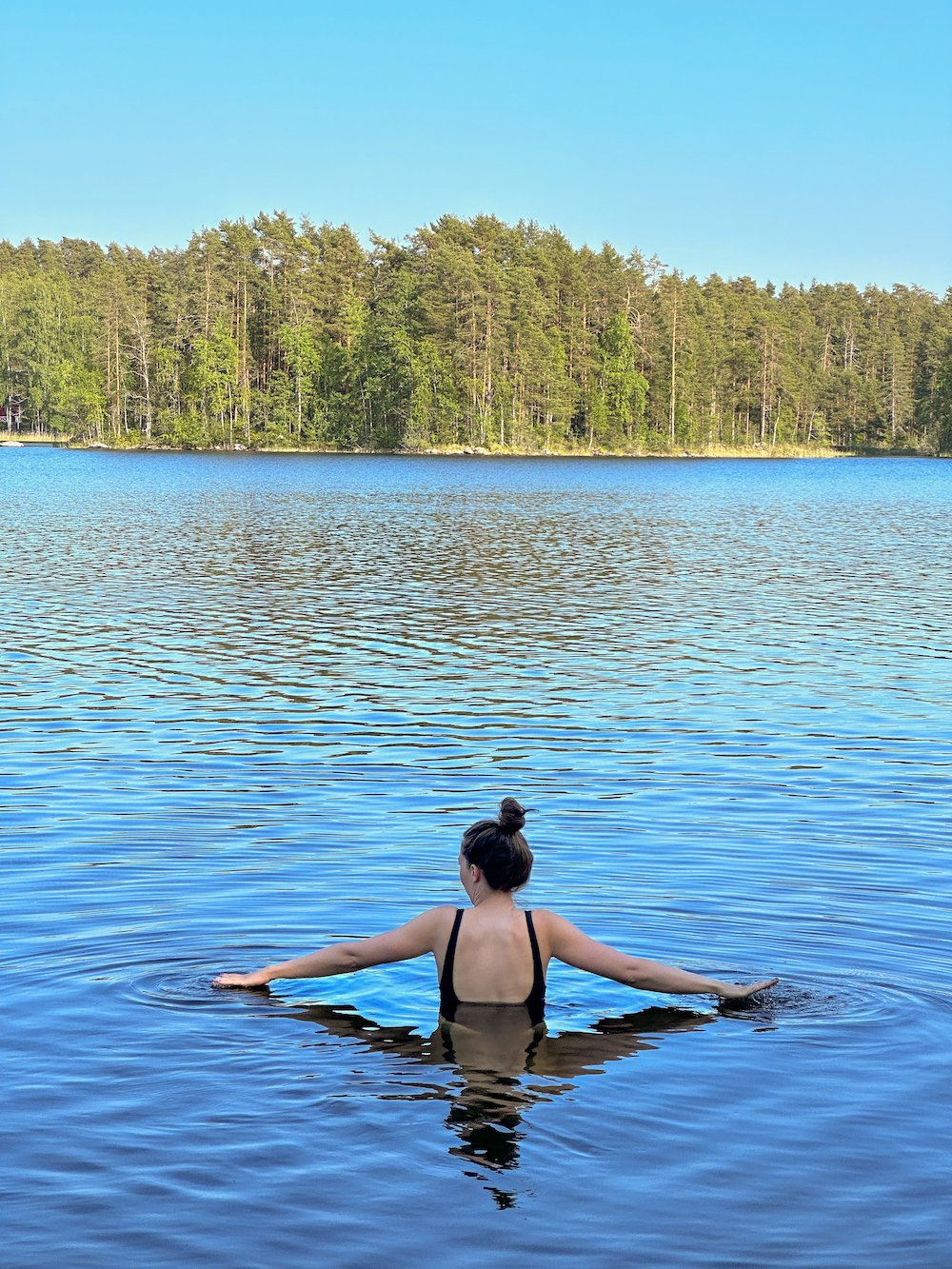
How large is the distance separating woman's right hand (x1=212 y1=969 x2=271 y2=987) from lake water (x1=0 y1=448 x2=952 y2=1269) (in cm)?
11

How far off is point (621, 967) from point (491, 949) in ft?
2.50

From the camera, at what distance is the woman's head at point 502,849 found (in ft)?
21.0

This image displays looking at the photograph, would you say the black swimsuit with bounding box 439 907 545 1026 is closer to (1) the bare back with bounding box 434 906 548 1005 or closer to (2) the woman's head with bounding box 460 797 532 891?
(1) the bare back with bounding box 434 906 548 1005

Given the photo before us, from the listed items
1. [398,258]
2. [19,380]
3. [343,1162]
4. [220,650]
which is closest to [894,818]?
[343,1162]

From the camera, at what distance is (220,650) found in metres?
20.9

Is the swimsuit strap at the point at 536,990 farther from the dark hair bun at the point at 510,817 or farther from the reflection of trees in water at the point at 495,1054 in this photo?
the dark hair bun at the point at 510,817

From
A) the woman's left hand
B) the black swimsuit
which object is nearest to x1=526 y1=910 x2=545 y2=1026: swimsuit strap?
the black swimsuit

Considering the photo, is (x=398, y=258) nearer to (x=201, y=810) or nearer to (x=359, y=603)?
(x=359, y=603)

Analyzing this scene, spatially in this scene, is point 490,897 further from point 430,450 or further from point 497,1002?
point 430,450

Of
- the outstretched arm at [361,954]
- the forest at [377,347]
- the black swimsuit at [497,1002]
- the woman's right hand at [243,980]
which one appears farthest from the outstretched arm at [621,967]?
the forest at [377,347]

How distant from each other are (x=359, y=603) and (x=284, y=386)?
117 metres

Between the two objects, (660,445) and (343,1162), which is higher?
(660,445)

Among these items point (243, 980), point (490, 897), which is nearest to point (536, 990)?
point (490, 897)

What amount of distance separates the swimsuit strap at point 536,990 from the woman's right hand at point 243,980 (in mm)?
1470
